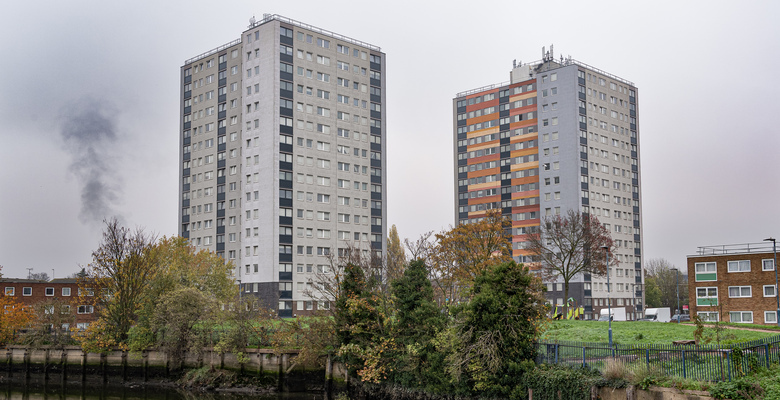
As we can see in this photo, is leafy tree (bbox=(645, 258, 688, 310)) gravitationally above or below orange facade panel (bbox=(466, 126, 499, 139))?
below

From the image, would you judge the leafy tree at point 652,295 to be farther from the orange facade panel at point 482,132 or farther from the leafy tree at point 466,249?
the leafy tree at point 466,249

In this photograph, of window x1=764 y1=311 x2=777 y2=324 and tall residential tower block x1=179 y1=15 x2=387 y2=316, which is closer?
window x1=764 y1=311 x2=777 y2=324

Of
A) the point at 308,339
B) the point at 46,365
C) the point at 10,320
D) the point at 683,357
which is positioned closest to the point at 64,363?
the point at 46,365

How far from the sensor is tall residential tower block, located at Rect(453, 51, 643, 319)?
427 feet

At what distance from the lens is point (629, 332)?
180 feet

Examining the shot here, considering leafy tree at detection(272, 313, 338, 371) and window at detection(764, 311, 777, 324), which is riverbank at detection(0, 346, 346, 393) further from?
window at detection(764, 311, 777, 324)

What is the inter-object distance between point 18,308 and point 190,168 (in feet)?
176

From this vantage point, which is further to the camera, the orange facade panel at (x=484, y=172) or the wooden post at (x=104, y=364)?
the orange facade panel at (x=484, y=172)

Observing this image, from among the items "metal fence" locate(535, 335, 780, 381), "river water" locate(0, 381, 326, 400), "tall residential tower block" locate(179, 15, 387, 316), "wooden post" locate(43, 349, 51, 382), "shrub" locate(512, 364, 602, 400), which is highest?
"tall residential tower block" locate(179, 15, 387, 316)

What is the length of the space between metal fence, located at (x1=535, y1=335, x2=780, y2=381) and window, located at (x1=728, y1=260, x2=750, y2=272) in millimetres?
43946

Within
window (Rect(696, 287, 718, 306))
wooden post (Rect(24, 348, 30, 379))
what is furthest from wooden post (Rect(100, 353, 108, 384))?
window (Rect(696, 287, 718, 306))

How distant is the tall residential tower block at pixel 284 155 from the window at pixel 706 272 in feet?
139

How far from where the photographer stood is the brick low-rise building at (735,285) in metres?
72.1

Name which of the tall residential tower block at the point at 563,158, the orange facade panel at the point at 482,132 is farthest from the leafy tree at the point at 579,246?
the orange facade panel at the point at 482,132
